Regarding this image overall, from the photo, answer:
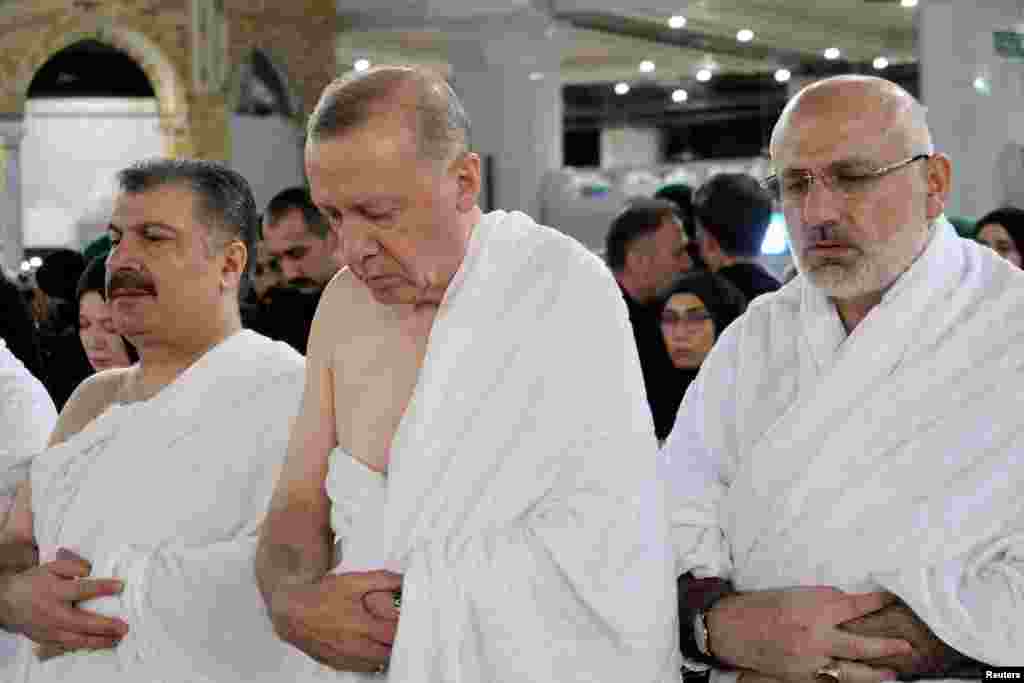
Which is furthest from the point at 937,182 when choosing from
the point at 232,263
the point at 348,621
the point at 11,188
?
the point at 11,188

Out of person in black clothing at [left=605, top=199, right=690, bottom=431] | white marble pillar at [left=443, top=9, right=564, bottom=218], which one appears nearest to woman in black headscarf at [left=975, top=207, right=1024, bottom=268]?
person in black clothing at [left=605, top=199, right=690, bottom=431]

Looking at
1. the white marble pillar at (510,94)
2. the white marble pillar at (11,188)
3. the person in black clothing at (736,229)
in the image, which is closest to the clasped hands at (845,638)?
the person in black clothing at (736,229)

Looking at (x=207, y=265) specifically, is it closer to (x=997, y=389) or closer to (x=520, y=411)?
(x=520, y=411)

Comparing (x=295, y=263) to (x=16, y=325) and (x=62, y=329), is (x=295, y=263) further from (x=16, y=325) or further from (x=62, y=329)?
(x=62, y=329)

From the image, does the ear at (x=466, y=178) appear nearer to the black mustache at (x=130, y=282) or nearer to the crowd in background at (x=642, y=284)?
the black mustache at (x=130, y=282)

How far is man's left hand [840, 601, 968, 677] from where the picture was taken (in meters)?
2.54

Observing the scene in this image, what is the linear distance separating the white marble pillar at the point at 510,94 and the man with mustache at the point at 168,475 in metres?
13.1

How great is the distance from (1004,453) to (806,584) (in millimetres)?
365

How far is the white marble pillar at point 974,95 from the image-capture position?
1384cm

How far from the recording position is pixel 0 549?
3.44 meters

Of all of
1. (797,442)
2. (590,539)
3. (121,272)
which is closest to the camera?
(590,539)

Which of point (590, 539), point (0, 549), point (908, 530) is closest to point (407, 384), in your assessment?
point (590, 539)

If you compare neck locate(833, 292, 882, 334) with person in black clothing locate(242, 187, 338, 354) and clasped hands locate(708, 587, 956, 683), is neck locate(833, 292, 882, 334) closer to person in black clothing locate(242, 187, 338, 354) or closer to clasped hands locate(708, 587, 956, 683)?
clasped hands locate(708, 587, 956, 683)

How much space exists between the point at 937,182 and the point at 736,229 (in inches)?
107
